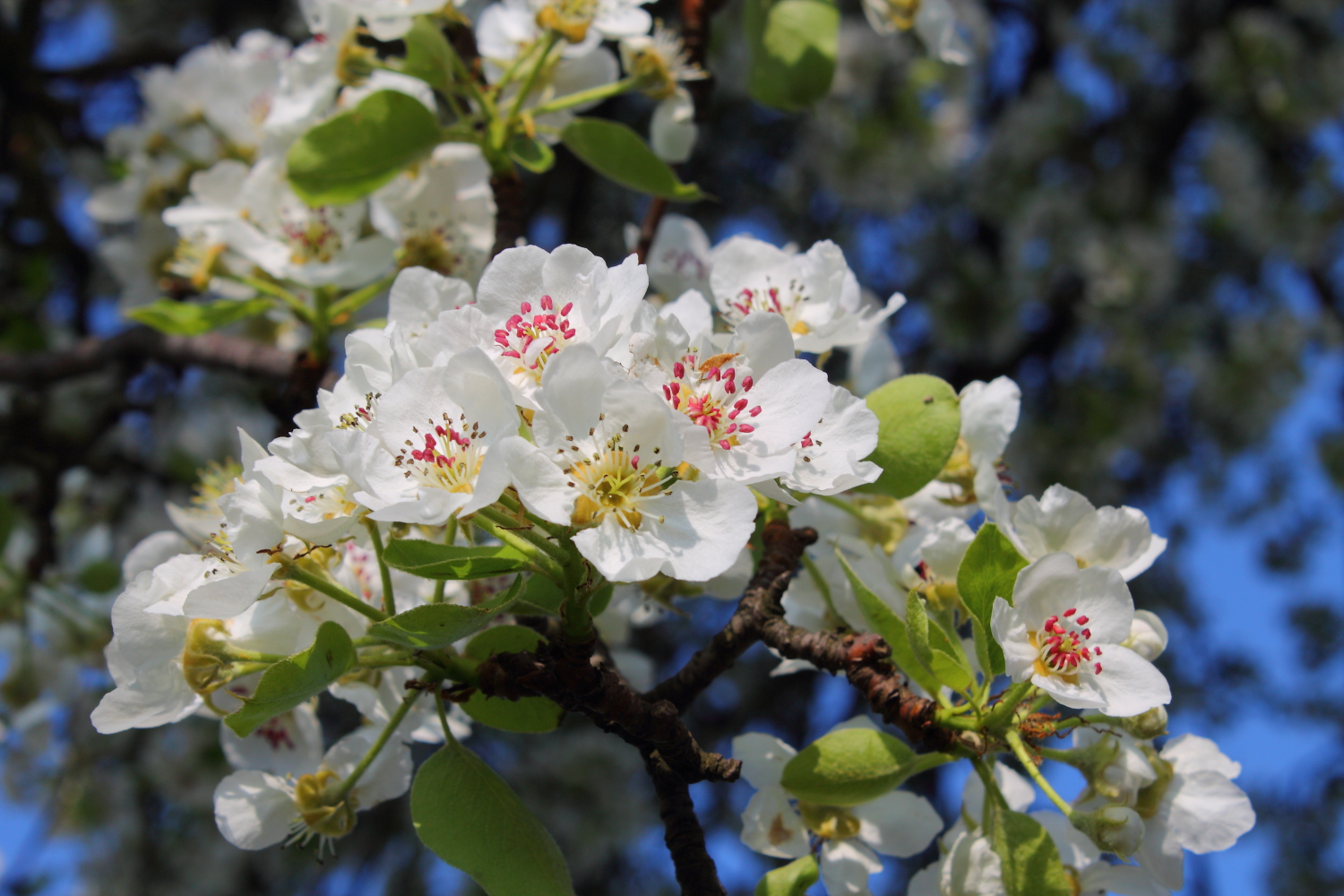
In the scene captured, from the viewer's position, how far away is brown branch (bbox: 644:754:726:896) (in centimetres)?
109

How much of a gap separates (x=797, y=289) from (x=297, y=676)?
29.2 inches

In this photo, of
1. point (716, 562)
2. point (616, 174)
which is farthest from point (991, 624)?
point (616, 174)

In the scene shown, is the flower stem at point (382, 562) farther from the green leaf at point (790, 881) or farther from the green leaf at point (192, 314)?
the green leaf at point (192, 314)

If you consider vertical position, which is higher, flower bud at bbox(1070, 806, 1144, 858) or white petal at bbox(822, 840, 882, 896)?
flower bud at bbox(1070, 806, 1144, 858)

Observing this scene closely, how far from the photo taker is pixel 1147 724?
3.44ft

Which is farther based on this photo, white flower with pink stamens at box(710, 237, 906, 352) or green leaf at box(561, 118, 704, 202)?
green leaf at box(561, 118, 704, 202)

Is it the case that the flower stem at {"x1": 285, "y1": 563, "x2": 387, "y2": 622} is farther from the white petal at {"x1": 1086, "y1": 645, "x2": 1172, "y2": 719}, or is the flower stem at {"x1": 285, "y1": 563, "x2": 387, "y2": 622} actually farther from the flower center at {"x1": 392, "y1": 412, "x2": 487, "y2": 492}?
the white petal at {"x1": 1086, "y1": 645, "x2": 1172, "y2": 719}

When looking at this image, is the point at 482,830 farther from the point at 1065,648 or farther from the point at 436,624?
the point at 1065,648

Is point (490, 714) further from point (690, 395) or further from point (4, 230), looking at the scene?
point (4, 230)

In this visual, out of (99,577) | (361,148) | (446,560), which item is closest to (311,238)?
(361,148)

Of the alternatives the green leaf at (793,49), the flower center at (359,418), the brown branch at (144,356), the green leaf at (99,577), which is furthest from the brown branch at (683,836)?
the green leaf at (99,577)

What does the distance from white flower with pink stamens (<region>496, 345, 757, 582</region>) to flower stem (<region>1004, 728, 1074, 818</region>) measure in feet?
1.30

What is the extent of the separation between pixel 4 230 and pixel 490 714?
3441 mm

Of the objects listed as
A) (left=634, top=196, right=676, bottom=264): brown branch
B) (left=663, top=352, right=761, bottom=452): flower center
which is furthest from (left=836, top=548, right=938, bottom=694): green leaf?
(left=634, top=196, right=676, bottom=264): brown branch
